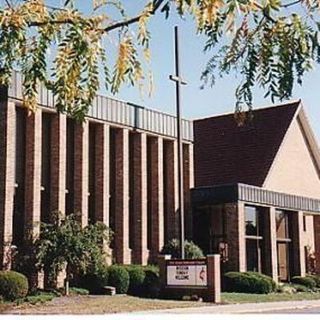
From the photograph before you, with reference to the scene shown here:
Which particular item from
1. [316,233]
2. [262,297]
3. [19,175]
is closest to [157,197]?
[262,297]

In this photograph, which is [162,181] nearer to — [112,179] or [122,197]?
[112,179]

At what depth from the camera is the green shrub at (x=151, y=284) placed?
3197 cm

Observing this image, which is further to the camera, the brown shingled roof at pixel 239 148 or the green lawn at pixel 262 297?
the brown shingled roof at pixel 239 148

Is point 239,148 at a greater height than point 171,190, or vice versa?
point 239,148

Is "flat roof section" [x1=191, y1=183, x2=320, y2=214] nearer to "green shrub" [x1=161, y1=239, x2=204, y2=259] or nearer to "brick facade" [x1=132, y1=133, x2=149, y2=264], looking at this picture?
"green shrub" [x1=161, y1=239, x2=204, y2=259]

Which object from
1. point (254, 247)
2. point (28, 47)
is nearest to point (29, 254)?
point (254, 247)

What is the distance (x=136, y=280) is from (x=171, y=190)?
28.4 feet

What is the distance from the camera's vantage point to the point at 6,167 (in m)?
30.0

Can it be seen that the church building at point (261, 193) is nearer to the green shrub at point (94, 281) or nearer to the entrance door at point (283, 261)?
the entrance door at point (283, 261)


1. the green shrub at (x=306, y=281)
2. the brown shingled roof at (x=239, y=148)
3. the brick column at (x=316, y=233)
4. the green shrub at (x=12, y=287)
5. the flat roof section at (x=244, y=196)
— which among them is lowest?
the green shrub at (x=306, y=281)

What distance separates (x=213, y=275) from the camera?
29781 mm

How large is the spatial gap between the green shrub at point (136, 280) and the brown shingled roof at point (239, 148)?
40.7 ft

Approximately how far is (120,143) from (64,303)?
11984 millimetres

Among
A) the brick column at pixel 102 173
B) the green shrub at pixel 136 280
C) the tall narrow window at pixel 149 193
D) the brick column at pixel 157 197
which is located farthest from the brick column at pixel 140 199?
the green shrub at pixel 136 280
